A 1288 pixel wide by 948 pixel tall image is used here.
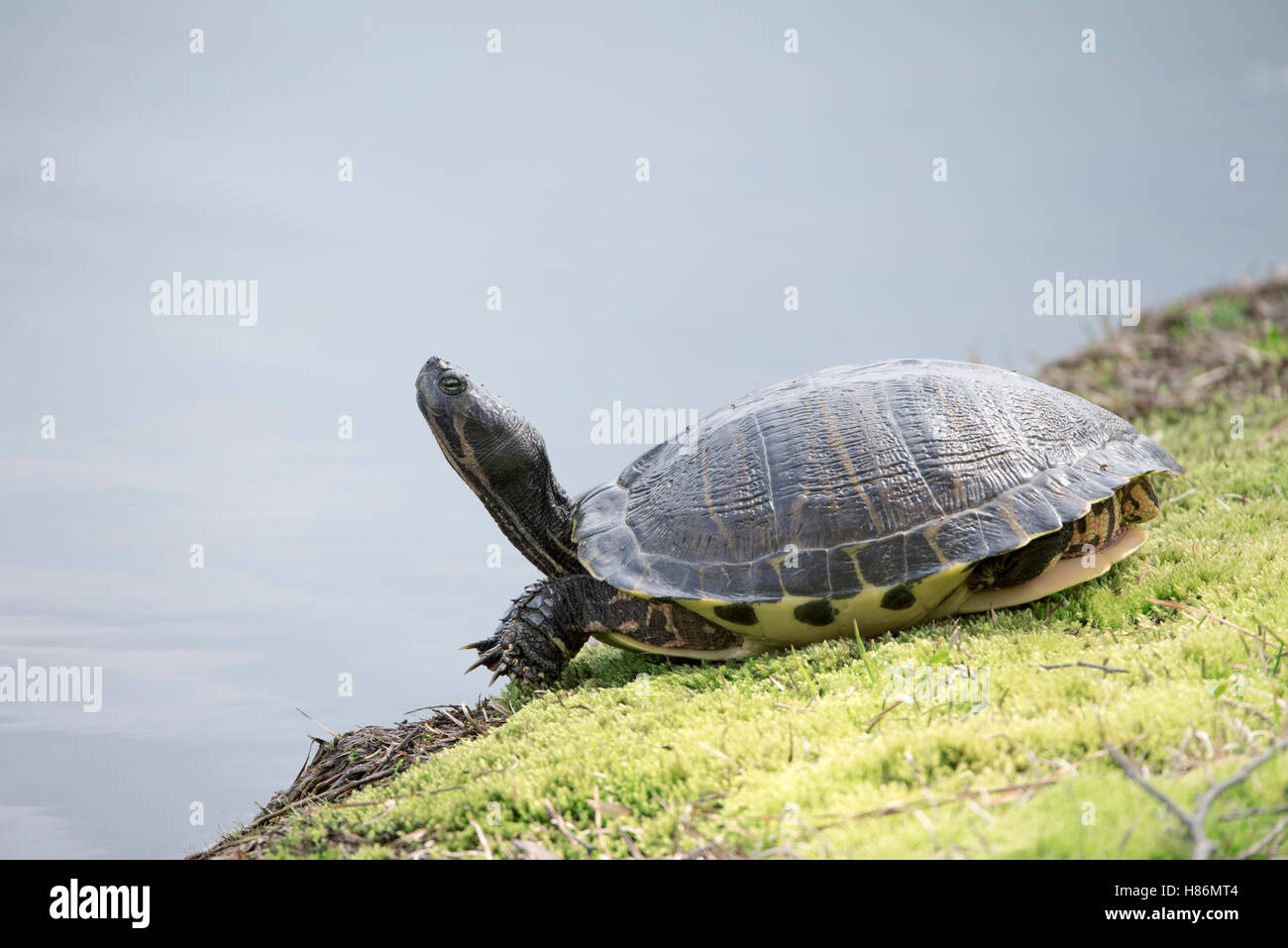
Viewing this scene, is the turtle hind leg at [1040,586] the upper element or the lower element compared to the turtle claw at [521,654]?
upper

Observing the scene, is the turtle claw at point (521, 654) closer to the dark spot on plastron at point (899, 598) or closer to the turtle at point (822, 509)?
Answer: the turtle at point (822, 509)

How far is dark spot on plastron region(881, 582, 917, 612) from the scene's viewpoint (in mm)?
4434

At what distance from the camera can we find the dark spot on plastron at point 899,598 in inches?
175

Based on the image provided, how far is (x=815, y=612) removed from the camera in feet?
14.8

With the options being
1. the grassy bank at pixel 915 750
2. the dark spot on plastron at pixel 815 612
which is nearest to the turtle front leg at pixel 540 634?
the grassy bank at pixel 915 750

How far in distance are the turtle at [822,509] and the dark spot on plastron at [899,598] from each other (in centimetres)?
1

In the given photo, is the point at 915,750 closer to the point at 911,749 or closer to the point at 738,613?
the point at 911,749

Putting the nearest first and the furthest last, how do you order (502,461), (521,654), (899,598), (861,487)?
(899,598), (861,487), (521,654), (502,461)

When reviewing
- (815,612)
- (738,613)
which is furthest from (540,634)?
(815,612)

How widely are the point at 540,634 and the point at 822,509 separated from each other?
1762mm

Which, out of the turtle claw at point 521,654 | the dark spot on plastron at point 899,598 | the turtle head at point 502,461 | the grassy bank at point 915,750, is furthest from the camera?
the turtle head at point 502,461

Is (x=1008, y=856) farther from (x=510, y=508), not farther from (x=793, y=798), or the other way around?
(x=510, y=508)
